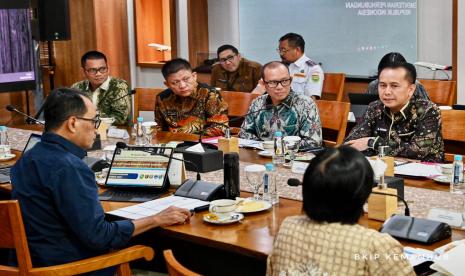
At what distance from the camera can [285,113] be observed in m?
4.32

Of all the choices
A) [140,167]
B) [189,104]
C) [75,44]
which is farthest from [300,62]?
[140,167]

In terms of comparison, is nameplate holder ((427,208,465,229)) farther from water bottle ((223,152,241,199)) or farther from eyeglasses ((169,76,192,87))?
eyeglasses ((169,76,192,87))

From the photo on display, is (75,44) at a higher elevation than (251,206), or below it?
higher

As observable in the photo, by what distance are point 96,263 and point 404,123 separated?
1940mm

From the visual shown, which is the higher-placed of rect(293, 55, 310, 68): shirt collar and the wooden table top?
rect(293, 55, 310, 68): shirt collar

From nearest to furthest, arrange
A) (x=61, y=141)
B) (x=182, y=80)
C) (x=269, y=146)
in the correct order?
(x=61, y=141) → (x=269, y=146) → (x=182, y=80)

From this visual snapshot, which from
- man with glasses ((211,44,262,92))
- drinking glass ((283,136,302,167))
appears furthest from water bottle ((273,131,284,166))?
man with glasses ((211,44,262,92))

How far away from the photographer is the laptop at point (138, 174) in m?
3.20

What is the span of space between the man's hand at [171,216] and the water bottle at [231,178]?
0.32 metres

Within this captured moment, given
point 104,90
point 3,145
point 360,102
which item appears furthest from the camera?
point 104,90

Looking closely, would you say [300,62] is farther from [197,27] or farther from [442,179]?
[442,179]

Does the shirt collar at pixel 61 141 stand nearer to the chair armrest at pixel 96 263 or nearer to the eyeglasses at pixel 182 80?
the chair armrest at pixel 96 263

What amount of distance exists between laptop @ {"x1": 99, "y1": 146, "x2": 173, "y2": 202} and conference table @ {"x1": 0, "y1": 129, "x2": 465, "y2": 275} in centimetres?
9

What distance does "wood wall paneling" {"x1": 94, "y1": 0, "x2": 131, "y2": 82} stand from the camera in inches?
315
